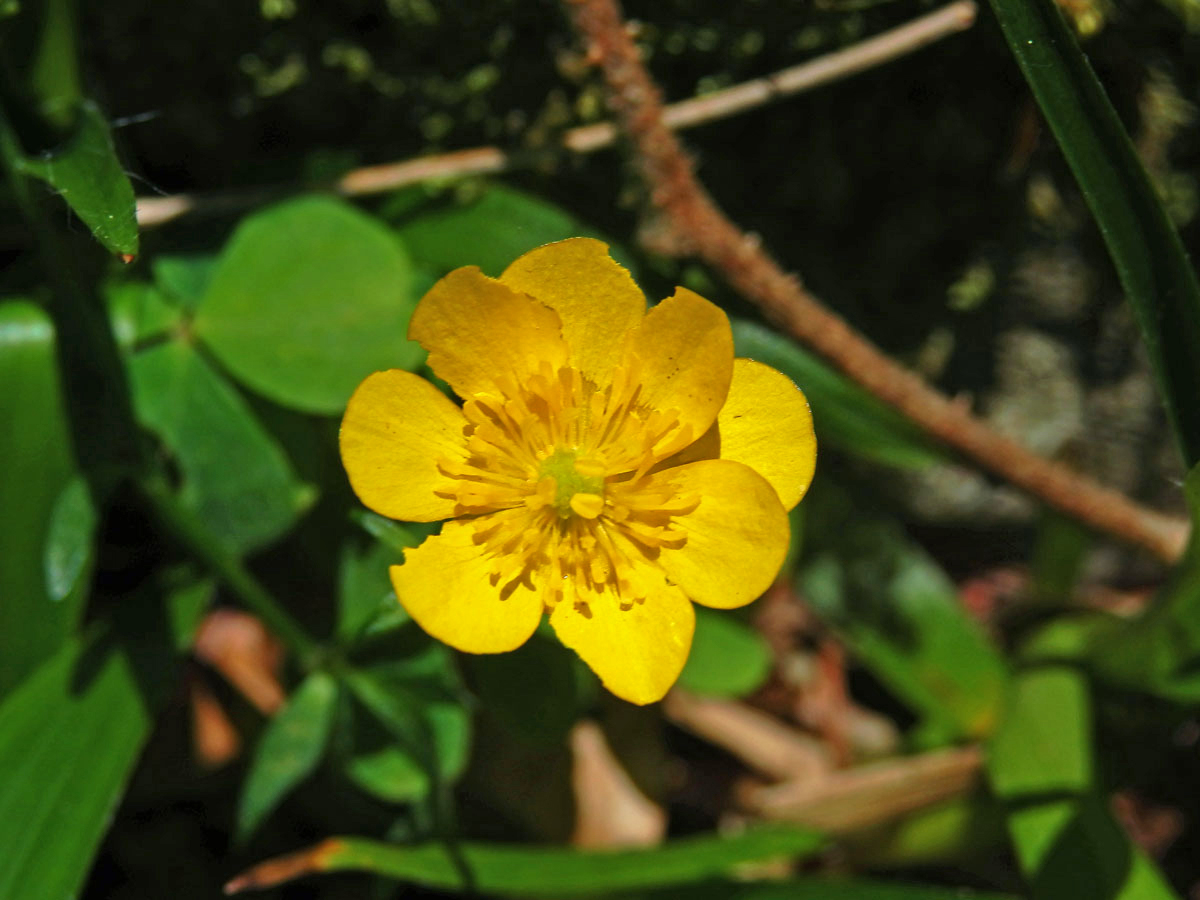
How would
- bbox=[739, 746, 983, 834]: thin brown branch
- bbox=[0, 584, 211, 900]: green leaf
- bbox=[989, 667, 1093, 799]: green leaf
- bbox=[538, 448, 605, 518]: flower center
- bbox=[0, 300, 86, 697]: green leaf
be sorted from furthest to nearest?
bbox=[739, 746, 983, 834]: thin brown branch
bbox=[989, 667, 1093, 799]: green leaf
bbox=[0, 300, 86, 697]: green leaf
bbox=[0, 584, 211, 900]: green leaf
bbox=[538, 448, 605, 518]: flower center

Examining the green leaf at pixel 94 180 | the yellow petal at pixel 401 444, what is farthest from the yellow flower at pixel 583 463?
the green leaf at pixel 94 180

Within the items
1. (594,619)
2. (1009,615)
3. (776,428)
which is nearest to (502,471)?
(594,619)

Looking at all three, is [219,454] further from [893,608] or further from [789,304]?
[893,608]

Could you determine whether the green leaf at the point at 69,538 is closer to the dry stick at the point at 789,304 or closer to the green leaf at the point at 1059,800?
the dry stick at the point at 789,304

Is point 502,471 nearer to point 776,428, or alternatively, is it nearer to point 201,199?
point 776,428

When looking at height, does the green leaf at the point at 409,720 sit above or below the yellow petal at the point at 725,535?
below

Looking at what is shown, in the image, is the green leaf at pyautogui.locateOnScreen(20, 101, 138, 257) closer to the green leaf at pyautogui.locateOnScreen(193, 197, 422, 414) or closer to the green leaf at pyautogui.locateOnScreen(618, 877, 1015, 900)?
the green leaf at pyautogui.locateOnScreen(193, 197, 422, 414)

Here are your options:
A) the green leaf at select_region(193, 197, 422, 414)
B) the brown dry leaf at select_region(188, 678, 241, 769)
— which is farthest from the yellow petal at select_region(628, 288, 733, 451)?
the brown dry leaf at select_region(188, 678, 241, 769)
